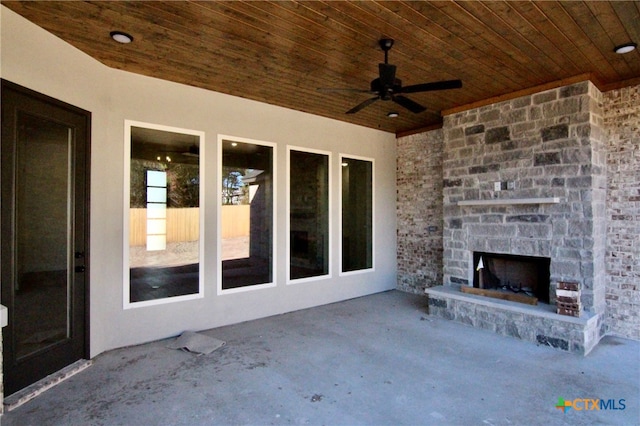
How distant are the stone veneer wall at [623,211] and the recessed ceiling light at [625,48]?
1023 mm

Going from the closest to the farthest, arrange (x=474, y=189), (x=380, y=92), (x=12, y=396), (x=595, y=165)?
(x=12, y=396) → (x=380, y=92) → (x=595, y=165) → (x=474, y=189)

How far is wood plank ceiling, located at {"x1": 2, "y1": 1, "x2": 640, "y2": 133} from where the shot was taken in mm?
2869

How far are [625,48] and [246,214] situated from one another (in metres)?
4.73

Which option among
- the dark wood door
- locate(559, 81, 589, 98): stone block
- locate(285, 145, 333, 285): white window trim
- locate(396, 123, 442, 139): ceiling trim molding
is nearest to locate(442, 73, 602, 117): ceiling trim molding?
locate(559, 81, 589, 98): stone block

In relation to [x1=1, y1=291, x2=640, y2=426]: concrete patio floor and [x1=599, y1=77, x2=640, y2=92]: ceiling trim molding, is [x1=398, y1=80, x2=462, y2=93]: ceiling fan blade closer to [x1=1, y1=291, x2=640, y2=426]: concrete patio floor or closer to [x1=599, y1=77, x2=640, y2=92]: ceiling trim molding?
[x1=599, y1=77, x2=640, y2=92]: ceiling trim molding

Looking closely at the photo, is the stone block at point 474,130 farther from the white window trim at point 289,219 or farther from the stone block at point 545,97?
the white window trim at point 289,219

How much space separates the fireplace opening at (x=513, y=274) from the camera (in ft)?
15.3

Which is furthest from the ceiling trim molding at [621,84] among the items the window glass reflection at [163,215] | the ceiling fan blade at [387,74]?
the window glass reflection at [163,215]

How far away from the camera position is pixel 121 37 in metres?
3.29

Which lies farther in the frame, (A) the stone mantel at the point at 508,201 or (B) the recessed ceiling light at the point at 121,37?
(A) the stone mantel at the point at 508,201

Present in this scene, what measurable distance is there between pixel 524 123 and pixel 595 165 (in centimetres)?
98

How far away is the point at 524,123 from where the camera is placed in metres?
4.68

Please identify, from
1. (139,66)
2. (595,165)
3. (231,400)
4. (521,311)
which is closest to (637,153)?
(595,165)

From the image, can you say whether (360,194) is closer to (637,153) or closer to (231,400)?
(637,153)
